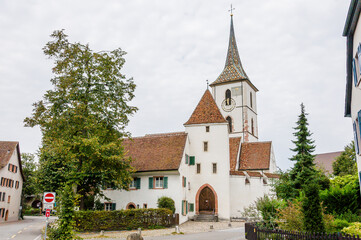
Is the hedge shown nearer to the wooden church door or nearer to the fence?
the wooden church door

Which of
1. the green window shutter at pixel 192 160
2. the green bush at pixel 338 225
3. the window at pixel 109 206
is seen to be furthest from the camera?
the green window shutter at pixel 192 160

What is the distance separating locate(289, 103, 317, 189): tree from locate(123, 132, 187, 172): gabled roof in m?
10.7

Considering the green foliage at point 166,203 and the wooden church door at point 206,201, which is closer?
the green foliage at point 166,203

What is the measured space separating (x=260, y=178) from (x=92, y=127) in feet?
68.0

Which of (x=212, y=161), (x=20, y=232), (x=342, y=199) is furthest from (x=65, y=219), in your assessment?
(x=212, y=161)

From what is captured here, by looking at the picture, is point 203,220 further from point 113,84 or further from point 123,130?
point 113,84

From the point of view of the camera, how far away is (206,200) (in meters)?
35.9

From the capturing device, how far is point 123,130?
29.6 m

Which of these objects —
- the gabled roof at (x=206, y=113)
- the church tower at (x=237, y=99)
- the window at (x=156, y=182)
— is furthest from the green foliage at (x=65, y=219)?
the church tower at (x=237, y=99)

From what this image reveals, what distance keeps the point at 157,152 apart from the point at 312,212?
22489 mm

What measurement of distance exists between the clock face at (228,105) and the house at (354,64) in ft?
124

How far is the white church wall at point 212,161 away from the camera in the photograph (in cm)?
3541

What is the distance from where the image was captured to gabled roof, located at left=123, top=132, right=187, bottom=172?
33.8 metres

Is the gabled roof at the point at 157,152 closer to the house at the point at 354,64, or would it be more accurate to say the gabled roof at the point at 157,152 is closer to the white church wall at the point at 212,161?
the white church wall at the point at 212,161
